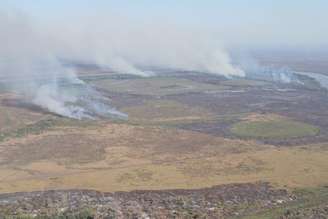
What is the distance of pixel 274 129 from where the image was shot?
84.0m

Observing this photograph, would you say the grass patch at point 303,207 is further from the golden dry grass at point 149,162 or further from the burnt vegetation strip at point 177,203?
the golden dry grass at point 149,162

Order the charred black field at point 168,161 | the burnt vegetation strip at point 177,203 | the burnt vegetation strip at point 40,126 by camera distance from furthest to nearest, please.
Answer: the burnt vegetation strip at point 40,126 → the charred black field at point 168,161 → the burnt vegetation strip at point 177,203

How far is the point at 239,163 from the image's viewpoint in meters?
61.6

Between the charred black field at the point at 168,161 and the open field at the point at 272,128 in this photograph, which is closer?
the charred black field at the point at 168,161

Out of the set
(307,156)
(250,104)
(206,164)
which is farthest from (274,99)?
(206,164)

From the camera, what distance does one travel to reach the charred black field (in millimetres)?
46406

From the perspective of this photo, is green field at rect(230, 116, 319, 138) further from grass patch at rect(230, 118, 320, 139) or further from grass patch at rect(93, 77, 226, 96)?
grass patch at rect(93, 77, 226, 96)

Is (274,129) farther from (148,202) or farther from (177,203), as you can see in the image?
(148,202)

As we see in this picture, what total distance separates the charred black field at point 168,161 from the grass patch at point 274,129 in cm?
15

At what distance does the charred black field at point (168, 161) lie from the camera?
46.4 metres

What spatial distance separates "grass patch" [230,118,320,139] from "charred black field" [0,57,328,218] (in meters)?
0.15

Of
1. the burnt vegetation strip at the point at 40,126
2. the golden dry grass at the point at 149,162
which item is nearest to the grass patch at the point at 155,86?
the burnt vegetation strip at the point at 40,126

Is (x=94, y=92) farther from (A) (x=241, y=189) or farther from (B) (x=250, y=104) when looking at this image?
(A) (x=241, y=189)

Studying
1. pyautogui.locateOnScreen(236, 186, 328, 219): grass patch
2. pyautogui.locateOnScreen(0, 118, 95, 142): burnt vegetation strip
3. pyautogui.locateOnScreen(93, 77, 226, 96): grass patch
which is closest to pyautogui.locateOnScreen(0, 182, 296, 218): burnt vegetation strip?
pyautogui.locateOnScreen(236, 186, 328, 219): grass patch
